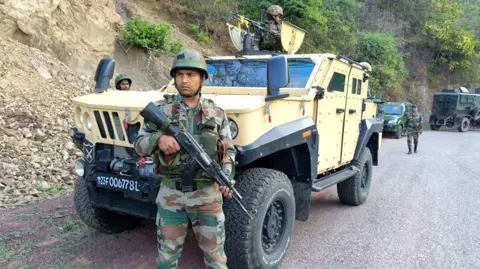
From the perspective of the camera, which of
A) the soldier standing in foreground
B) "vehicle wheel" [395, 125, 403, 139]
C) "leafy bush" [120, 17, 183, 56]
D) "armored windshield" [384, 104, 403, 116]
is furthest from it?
"armored windshield" [384, 104, 403, 116]

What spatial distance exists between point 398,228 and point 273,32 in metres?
3.11

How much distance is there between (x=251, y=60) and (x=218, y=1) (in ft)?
37.1

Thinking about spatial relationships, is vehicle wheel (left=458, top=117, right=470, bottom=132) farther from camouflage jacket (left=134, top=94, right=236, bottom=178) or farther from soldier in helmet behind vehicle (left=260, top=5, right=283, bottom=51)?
camouflage jacket (left=134, top=94, right=236, bottom=178)

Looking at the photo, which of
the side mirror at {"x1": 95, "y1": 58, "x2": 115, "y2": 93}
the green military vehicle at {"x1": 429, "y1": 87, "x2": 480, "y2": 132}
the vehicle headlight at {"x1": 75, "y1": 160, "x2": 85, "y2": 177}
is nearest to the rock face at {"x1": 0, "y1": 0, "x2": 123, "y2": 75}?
the side mirror at {"x1": 95, "y1": 58, "x2": 115, "y2": 93}

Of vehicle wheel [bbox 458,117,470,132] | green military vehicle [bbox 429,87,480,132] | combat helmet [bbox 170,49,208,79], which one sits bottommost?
vehicle wheel [bbox 458,117,470,132]

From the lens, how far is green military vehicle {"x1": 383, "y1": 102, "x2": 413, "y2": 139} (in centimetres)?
1575

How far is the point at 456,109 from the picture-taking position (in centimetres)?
1994

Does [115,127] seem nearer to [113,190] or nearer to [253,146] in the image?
[113,190]

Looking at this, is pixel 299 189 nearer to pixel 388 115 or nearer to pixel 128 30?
pixel 128 30

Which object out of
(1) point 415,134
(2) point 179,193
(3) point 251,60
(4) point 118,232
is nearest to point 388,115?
(1) point 415,134

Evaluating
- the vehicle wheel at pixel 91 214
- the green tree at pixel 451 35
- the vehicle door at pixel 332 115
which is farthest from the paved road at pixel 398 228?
the green tree at pixel 451 35

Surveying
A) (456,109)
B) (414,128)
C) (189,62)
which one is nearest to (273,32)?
(189,62)

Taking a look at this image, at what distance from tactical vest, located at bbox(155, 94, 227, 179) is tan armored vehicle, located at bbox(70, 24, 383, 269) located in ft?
1.28

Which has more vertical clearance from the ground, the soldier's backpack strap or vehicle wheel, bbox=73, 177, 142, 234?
the soldier's backpack strap
